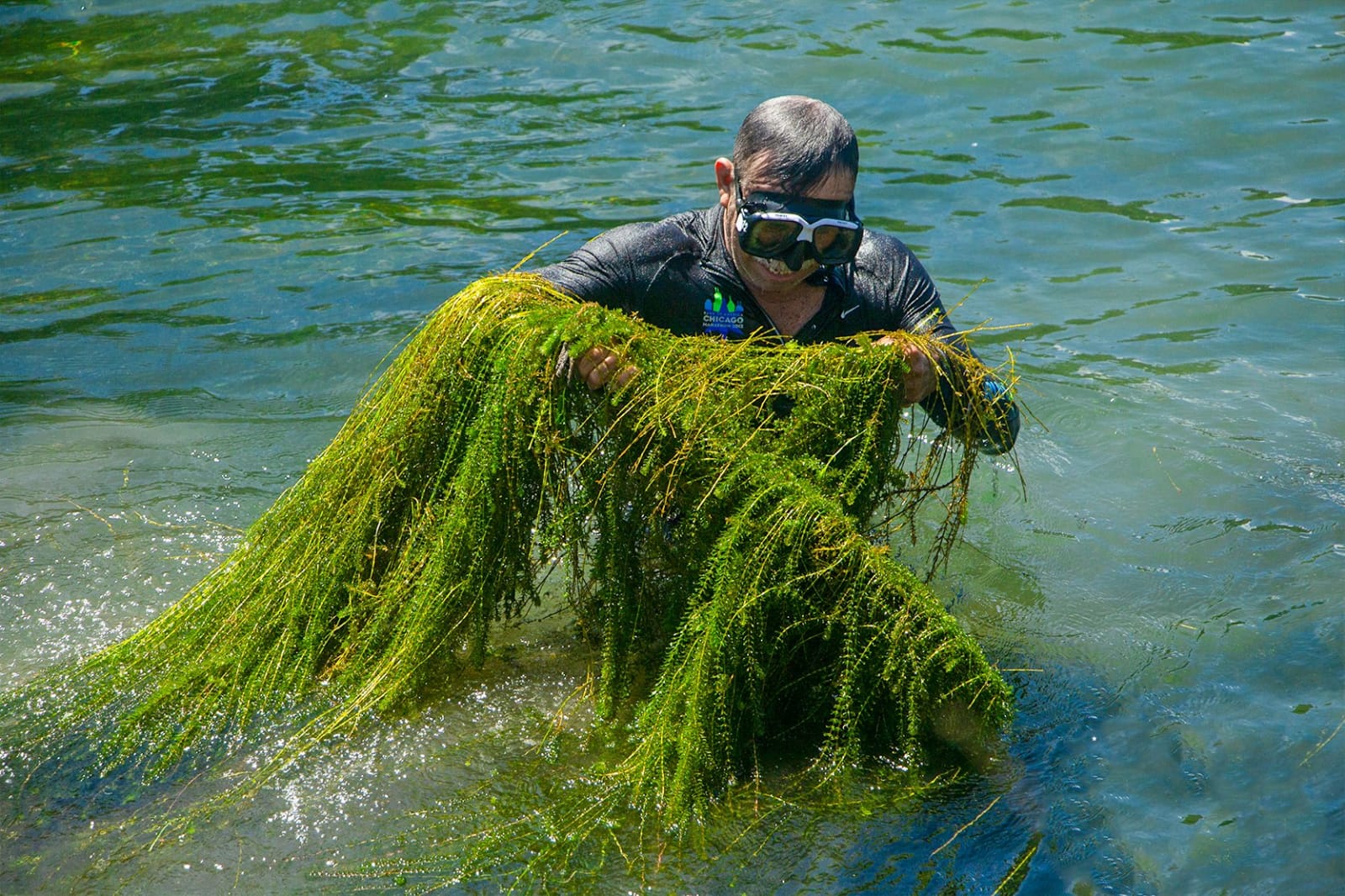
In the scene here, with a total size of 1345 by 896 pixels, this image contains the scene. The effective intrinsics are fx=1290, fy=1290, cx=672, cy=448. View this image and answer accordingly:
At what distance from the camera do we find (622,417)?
3.57 meters

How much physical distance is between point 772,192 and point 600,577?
1283mm

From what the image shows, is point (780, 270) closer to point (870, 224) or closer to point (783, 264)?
point (783, 264)

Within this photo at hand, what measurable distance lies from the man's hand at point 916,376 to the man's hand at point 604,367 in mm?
726

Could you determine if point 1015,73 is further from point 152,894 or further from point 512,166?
point 152,894

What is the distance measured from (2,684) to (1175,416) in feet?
17.2

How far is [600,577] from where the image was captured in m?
3.79

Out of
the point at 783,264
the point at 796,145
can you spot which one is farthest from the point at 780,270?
the point at 796,145

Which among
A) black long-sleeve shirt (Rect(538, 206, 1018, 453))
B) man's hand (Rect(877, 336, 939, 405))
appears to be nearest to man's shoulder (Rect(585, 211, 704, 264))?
black long-sleeve shirt (Rect(538, 206, 1018, 453))

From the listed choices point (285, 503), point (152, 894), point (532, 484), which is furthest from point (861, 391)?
point (152, 894)

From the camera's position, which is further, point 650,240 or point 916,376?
point 650,240

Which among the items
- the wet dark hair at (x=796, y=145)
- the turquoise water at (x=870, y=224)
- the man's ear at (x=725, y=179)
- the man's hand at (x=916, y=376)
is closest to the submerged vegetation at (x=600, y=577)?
the man's hand at (x=916, y=376)

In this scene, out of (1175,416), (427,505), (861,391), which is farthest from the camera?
(1175,416)

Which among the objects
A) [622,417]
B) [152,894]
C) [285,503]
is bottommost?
[152,894]

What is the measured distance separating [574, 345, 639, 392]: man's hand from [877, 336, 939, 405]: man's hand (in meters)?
0.73
